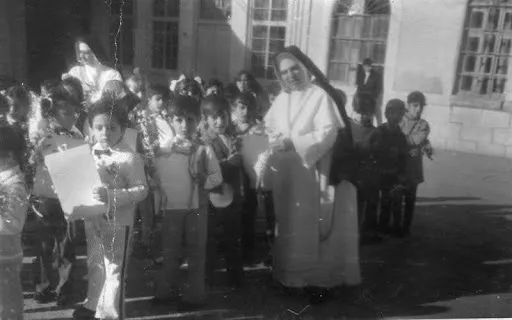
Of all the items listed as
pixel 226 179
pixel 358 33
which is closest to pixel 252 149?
pixel 226 179

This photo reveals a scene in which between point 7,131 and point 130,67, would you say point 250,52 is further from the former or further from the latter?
point 7,131

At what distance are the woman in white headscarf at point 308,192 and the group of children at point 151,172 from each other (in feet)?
0.24

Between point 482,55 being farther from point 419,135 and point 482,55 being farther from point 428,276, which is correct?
point 428,276

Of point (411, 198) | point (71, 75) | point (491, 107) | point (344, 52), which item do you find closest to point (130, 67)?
point (71, 75)

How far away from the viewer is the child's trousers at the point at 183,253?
7.14ft

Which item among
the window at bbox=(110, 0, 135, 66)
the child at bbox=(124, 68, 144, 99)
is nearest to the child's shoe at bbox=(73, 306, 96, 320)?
the child at bbox=(124, 68, 144, 99)

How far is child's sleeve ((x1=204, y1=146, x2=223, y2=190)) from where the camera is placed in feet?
6.83

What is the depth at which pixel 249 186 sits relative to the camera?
7.16 feet

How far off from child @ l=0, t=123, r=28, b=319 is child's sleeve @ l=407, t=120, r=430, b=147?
166 cm

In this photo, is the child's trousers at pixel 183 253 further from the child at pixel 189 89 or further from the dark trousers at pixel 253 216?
the child at pixel 189 89

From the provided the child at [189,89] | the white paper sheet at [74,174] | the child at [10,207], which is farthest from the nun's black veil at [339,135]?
the child at [10,207]

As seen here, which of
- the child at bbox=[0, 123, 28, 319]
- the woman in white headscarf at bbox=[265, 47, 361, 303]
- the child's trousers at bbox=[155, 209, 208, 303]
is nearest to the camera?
the child at bbox=[0, 123, 28, 319]

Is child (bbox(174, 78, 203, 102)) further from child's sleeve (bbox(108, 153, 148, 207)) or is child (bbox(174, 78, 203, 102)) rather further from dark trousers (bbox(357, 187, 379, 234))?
dark trousers (bbox(357, 187, 379, 234))

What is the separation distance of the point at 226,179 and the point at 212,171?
0.08 meters
